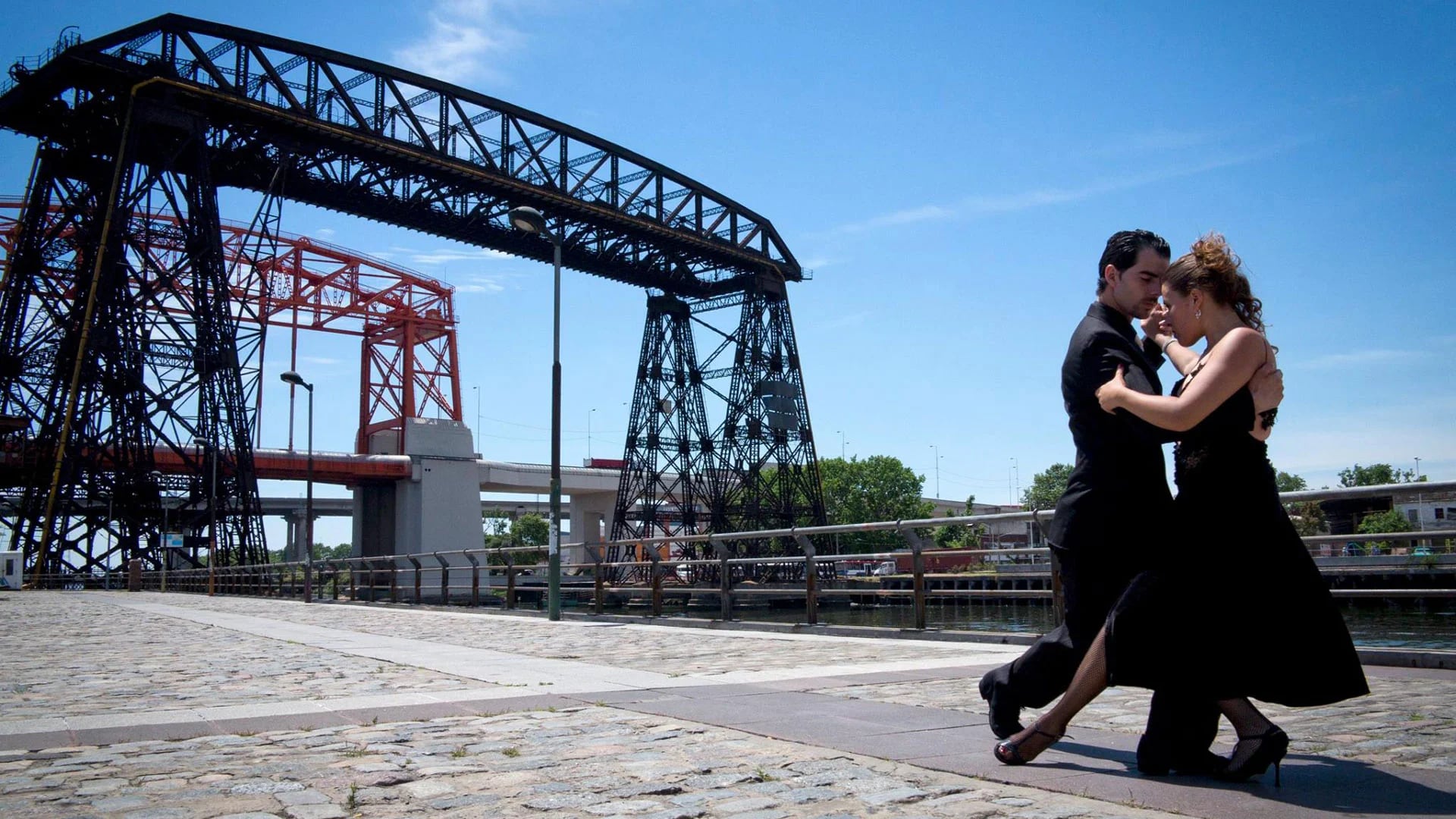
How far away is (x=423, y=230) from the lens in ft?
128

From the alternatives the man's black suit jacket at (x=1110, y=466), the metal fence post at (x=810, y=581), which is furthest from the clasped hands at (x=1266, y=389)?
the metal fence post at (x=810, y=581)

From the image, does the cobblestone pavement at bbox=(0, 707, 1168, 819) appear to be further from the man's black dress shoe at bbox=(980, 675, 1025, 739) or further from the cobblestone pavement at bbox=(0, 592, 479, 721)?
the cobblestone pavement at bbox=(0, 592, 479, 721)

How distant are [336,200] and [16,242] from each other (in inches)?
589

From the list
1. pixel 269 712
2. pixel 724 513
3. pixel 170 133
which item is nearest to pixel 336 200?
pixel 170 133

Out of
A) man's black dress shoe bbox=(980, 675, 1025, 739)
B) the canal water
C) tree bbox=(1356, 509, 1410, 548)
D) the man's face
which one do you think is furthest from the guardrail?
the man's face

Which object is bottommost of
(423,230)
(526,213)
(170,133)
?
(526,213)

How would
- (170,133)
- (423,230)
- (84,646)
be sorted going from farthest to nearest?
(423,230), (170,133), (84,646)

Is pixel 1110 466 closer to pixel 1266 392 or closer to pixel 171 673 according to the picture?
pixel 1266 392

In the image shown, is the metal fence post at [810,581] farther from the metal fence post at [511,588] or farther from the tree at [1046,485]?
the tree at [1046,485]

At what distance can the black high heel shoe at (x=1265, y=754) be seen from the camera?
10.9ft

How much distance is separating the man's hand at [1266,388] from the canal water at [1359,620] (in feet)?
6.84

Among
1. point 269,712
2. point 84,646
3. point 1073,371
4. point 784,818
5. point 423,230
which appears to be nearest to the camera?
point 784,818

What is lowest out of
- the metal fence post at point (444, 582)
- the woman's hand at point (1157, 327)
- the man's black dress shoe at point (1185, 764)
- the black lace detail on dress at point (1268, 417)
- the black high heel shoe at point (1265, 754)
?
the man's black dress shoe at point (1185, 764)

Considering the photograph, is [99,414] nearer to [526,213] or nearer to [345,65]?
[345,65]
